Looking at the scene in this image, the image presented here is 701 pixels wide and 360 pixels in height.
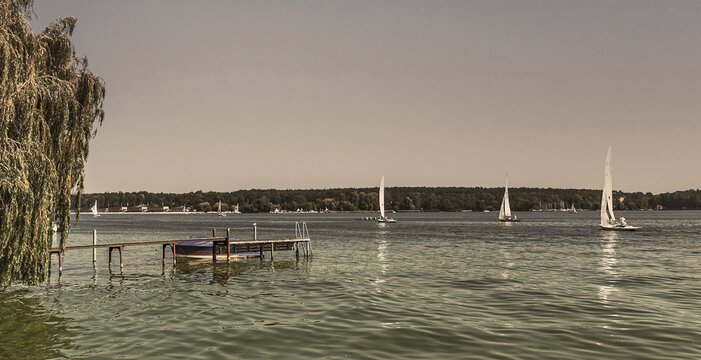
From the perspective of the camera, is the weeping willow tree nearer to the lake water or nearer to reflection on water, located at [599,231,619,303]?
the lake water

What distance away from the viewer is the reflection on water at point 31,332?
50.6ft

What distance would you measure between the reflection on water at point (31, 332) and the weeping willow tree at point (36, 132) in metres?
1.88

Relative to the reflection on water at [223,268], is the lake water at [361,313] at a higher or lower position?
higher

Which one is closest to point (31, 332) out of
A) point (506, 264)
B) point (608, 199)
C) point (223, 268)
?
point (223, 268)

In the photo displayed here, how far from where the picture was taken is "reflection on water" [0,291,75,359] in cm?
1543

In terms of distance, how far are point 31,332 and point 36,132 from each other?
7.21 meters

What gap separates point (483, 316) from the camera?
67.7ft

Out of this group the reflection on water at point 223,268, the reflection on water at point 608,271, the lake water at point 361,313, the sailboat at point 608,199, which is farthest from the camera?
the sailboat at point 608,199

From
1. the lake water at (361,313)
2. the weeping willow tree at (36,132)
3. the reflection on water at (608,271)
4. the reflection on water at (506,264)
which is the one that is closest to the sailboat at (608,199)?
the reflection on water at (608,271)

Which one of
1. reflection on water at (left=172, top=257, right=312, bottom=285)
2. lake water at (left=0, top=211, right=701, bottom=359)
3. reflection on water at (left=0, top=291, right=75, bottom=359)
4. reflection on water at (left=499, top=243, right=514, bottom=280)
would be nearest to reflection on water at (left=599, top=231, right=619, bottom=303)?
lake water at (left=0, top=211, right=701, bottom=359)

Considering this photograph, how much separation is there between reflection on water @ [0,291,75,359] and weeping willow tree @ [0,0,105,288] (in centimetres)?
188

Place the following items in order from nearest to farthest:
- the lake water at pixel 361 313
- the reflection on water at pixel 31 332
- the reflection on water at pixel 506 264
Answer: the reflection on water at pixel 31 332, the lake water at pixel 361 313, the reflection on water at pixel 506 264

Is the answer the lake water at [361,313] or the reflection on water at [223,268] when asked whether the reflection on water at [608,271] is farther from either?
the reflection on water at [223,268]

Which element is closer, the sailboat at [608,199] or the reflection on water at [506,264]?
the reflection on water at [506,264]
